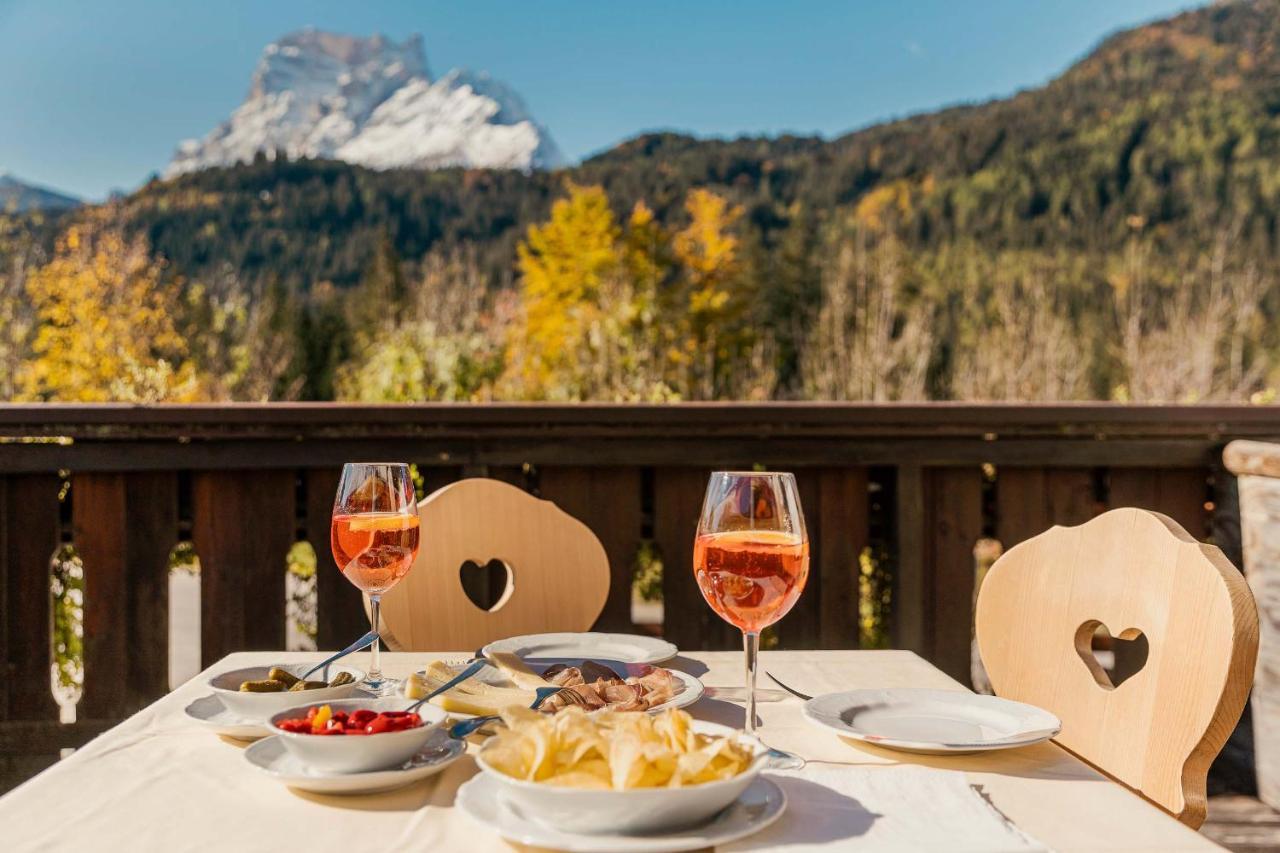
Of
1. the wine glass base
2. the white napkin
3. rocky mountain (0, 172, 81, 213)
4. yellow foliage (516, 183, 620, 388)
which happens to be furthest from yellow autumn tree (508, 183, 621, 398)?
the white napkin

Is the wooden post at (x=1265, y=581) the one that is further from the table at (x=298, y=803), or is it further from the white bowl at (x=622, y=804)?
the white bowl at (x=622, y=804)

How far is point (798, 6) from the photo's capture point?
3678cm

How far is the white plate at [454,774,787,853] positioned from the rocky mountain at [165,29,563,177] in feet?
145

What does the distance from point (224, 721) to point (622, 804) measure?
1.61ft

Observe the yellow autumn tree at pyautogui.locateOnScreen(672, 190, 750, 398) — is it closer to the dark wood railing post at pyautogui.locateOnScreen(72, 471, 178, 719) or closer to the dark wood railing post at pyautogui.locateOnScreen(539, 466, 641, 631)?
the dark wood railing post at pyautogui.locateOnScreen(539, 466, 641, 631)

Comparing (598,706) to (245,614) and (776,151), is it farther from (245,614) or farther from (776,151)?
(776,151)

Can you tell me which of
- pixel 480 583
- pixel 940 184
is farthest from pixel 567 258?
pixel 480 583

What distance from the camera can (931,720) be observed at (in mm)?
1062

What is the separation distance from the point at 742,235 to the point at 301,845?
28.1m

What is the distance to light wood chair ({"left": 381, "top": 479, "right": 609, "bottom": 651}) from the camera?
180 centimetres

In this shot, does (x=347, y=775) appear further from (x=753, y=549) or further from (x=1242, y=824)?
(x=1242, y=824)

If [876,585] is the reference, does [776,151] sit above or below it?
above

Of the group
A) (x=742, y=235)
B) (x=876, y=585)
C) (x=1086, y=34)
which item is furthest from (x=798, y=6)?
(x=876, y=585)

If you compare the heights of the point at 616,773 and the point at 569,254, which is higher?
the point at 569,254
